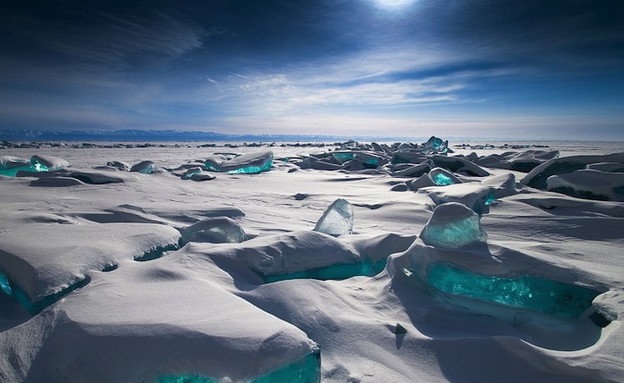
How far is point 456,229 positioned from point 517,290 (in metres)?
0.37

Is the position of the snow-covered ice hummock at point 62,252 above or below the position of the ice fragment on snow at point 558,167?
below

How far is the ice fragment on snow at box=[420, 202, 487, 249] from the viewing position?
5.42 feet

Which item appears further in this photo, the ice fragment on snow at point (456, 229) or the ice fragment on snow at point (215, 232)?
the ice fragment on snow at point (215, 232)

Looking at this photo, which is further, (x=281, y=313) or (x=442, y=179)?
(x=442, y=179)

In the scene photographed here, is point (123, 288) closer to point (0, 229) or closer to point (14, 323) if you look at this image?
point (14, 323)

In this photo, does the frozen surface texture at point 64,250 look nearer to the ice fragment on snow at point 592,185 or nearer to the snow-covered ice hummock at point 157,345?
the snow-covered ice hummock at point 157,345

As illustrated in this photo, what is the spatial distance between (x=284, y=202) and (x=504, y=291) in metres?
2.68

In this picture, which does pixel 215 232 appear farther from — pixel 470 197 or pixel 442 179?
pixel 442 179

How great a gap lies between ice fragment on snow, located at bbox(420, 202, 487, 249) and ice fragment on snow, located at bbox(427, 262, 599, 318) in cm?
18

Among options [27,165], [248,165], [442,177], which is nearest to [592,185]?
[442,177]

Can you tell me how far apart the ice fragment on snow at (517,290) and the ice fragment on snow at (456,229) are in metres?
0.18

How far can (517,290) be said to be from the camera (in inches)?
56.7

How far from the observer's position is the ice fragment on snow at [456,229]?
65.0 inches

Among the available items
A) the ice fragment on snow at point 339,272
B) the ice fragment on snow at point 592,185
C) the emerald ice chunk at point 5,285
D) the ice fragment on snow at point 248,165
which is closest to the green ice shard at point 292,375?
the ice fragment on snow at point 339,272
